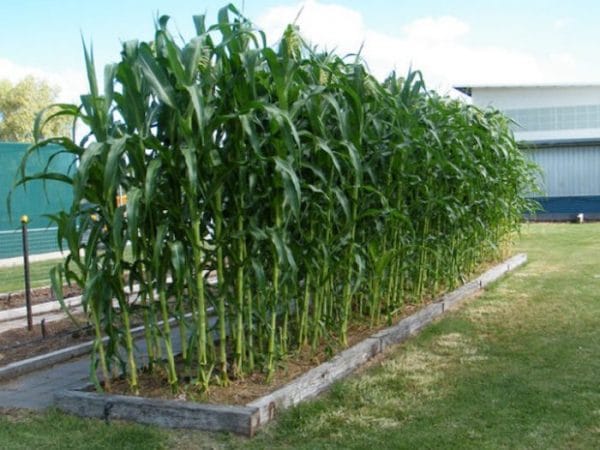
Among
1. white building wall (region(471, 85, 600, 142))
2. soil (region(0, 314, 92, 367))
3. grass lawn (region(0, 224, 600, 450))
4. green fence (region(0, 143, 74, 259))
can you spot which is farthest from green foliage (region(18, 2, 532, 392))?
white building wall (region(471, 85, 600, 142))

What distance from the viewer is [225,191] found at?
412 cm

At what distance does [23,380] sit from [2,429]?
50.6 inches

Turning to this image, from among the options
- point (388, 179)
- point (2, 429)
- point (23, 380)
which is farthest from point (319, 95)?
point (23, 380)

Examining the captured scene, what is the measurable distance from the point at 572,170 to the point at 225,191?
85.1 ft

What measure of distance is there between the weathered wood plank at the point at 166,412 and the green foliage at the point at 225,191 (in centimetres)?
23

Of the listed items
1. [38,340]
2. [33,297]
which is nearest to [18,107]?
[33,297]

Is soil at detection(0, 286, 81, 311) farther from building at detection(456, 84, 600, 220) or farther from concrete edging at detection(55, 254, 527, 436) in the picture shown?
building at detection(456, 84, 600, 220)

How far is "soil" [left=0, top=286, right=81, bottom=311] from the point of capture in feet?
27.5

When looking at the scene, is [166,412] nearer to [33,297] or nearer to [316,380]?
[316,380]

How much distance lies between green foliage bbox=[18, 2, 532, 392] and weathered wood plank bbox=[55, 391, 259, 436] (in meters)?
0.23

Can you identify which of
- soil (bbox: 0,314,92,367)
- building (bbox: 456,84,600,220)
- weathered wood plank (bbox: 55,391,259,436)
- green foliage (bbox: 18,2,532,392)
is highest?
building (bbox: 456,84,600,220)

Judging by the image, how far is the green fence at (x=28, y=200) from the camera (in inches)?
544

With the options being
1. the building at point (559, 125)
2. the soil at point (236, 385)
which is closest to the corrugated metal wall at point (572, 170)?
the building at point (559, 125)

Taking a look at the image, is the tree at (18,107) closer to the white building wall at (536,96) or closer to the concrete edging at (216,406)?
the white building wall at (536,96)
